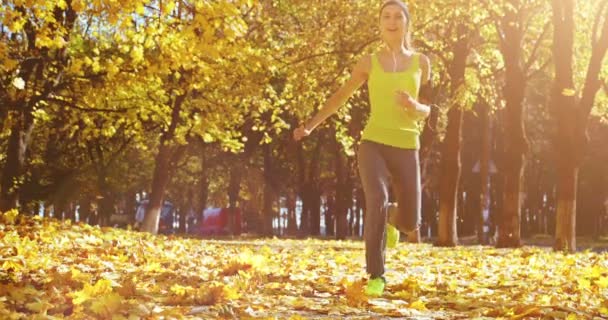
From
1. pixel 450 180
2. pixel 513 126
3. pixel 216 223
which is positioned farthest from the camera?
pixel 216 223

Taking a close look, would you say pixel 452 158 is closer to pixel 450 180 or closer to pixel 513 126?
pixel 450 180

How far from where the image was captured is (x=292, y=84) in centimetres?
2142

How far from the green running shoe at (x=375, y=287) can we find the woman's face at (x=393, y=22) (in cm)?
190

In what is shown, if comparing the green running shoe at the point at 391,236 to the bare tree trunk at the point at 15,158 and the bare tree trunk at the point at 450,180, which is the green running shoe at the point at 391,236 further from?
the bare tree trunk at the point at 450,180

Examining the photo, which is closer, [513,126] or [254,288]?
[254,288]

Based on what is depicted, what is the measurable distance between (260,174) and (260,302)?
1643 inches

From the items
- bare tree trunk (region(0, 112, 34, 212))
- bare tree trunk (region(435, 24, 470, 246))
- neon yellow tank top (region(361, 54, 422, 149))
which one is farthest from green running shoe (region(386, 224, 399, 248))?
bare tree trunk (region(435, 24, 470, 246))

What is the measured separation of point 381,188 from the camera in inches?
261

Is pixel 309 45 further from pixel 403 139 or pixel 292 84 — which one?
pixel 403 139

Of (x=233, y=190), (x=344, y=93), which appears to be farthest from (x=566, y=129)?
(x=233, y=190)

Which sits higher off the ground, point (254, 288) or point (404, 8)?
point (404, 8)

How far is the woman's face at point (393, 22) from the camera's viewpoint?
22.0 feet

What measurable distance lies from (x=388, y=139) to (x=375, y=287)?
1155 millimetres

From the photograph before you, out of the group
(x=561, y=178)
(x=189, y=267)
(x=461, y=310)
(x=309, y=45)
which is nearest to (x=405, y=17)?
(x=461, y=310)
